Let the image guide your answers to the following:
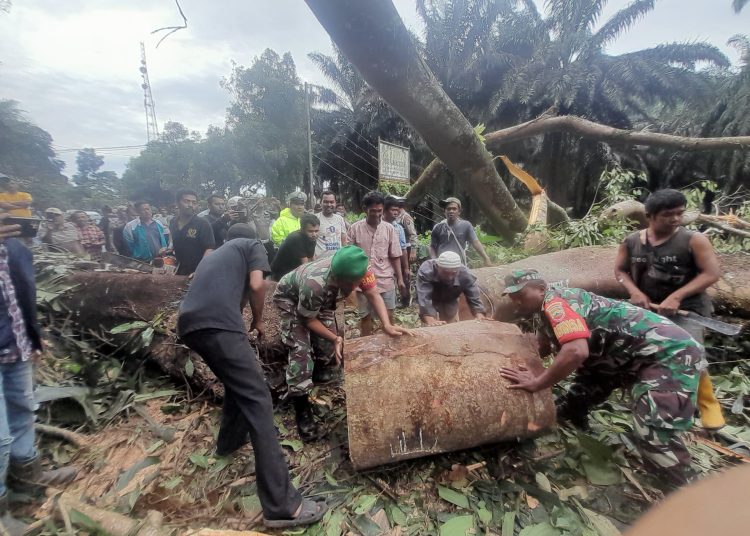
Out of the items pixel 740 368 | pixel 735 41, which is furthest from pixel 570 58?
pixel 740 368

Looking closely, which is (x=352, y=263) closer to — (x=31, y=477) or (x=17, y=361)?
(x=17, y=361)

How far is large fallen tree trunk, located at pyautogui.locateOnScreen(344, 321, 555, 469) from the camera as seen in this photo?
212cm

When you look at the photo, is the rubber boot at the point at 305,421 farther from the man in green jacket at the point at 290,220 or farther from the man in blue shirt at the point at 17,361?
the man in green jacket at the point at 290,220

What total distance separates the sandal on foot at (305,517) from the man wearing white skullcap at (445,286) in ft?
6.02

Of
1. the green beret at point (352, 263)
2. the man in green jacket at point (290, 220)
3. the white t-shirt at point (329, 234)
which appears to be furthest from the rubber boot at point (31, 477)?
the man in green jacket at point (290, 220)

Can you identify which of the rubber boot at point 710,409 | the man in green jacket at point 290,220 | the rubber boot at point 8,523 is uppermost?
the man in green jacket at point 290,220

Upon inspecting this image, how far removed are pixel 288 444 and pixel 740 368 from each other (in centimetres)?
409

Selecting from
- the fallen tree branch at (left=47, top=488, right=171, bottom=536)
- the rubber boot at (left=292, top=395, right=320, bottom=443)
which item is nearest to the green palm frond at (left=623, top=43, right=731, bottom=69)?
the rubber boot at (left=292, top=395, right=320, bottom=443)

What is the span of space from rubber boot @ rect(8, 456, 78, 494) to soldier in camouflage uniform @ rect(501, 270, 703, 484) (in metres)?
2.88

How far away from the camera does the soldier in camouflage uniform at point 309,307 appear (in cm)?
253

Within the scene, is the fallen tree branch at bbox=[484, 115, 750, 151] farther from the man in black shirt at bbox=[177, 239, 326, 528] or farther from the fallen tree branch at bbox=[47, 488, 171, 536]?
the fallen tree branch at bbox=[47, 488, 171, 536]

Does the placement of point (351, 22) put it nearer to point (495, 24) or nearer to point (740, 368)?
point (740, 368)

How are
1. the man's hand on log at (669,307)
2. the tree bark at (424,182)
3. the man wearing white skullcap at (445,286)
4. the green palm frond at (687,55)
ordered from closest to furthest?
the man's hand on log at (669,307), the man wearing white skullcap at (445,286), the tree bark at (424,182), the green palm frond at (687,55)

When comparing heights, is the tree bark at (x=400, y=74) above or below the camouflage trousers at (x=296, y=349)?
above
